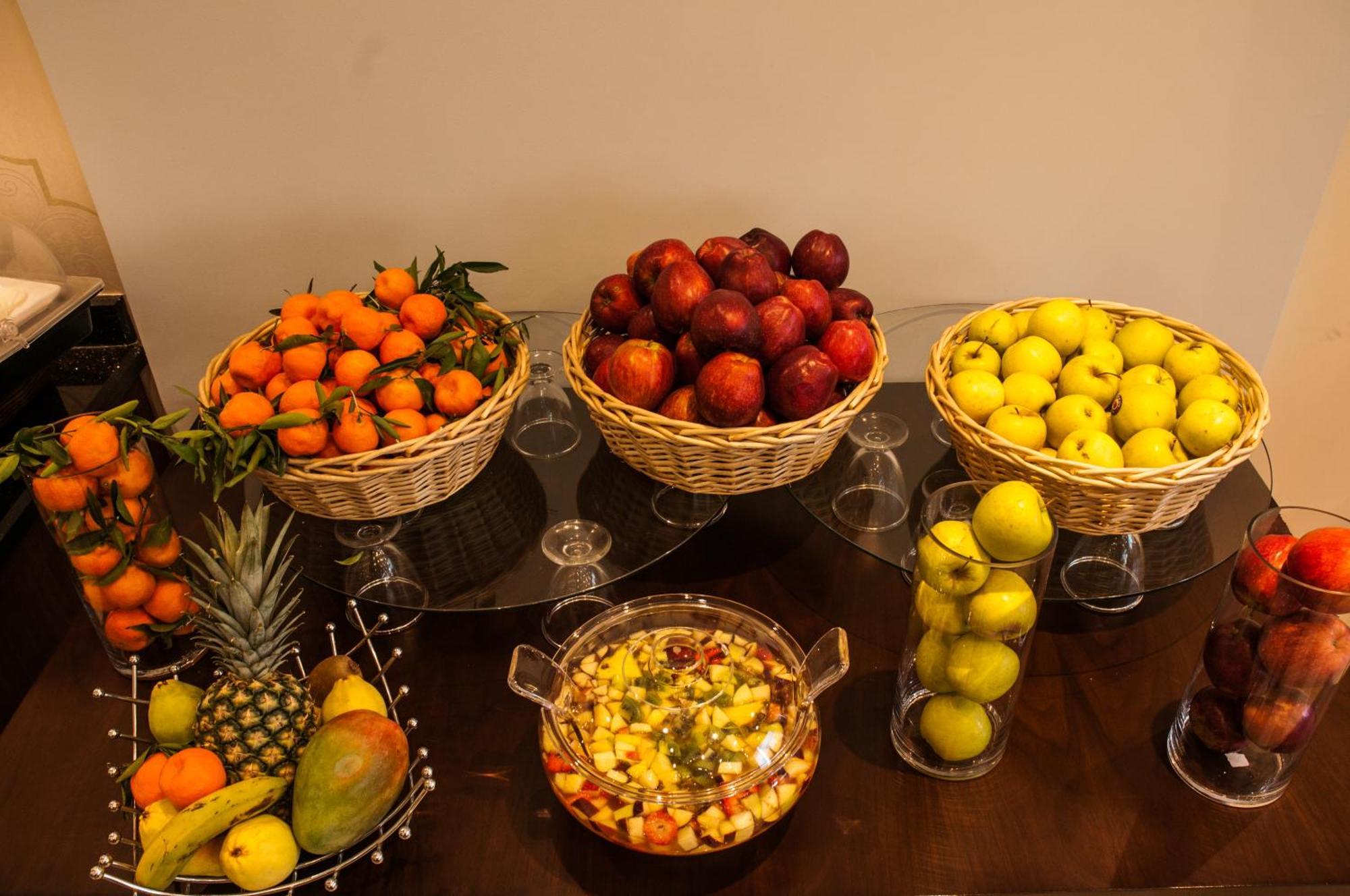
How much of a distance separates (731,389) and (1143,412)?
517mm

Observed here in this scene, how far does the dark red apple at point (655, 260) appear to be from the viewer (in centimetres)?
128

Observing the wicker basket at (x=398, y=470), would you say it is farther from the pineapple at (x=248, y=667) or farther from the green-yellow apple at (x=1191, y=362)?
the green-yellow apple at (x=1191, y=362)

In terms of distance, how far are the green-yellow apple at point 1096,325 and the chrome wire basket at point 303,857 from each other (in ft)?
3.29

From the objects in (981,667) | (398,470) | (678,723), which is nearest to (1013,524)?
(981,667)

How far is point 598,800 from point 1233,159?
147 centimetres

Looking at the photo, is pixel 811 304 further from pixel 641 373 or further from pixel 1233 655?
pixel 1233 655

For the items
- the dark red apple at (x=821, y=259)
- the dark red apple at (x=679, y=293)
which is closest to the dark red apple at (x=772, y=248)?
the dark red apple at (x=821, y=259)

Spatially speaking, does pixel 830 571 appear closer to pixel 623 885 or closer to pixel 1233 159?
pixel 623 885

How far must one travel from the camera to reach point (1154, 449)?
44.4 inches

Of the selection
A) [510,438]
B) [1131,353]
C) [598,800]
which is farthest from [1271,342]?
[598,800]

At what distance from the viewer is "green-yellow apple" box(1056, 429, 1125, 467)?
1.11 metres

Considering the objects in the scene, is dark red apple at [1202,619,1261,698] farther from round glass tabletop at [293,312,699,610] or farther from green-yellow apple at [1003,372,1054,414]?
round glass tabletop at [293,312,699,610]

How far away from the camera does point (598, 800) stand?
94 centimetres

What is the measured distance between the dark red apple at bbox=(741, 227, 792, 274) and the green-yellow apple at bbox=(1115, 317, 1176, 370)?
1.57 feet
